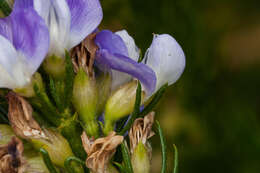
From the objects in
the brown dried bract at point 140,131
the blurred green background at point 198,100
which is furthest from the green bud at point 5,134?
the blurred green background at point 198,100

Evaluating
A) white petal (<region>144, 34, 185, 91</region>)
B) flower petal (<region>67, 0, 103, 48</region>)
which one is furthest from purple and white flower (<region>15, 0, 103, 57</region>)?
white petal (<region>144, 34, 185, 91</region>)

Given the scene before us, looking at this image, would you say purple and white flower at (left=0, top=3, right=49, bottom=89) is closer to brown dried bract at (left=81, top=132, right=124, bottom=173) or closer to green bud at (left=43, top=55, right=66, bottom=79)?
green bud at (left=43, top=55, right=66, bottom=79)

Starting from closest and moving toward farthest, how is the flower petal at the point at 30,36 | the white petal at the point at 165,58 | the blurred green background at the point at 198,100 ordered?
the flower petal at the point at 30,36 → the white petal at the point at 165,58 → the blurred green background at the point at 198,100

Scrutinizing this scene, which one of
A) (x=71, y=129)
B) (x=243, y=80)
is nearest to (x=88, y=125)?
(x=71, y=129)

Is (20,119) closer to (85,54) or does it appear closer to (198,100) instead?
(85,54)

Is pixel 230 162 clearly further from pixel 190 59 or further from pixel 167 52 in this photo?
pixel 167 52

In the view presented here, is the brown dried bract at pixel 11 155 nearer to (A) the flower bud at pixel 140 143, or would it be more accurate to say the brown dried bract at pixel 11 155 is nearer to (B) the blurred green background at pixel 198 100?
(A) the flower bud at pixel 140 143
